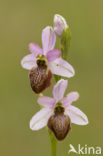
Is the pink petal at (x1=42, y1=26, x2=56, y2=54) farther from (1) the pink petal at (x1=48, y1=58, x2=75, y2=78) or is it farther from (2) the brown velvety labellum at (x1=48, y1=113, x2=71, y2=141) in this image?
(2) the brown velvety labellum at (x1=48, y1=113, x2=71, y2=141)

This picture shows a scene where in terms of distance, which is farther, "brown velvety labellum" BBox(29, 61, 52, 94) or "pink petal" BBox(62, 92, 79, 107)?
"pink petal" BBox(62, 92, 79, 107)

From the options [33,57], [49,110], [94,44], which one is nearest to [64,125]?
[49,110]

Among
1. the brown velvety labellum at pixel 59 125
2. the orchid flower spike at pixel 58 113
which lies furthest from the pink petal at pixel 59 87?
the brown velvety labellum at pixel 59 125

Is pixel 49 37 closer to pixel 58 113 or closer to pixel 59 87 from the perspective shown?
pixel 59 87

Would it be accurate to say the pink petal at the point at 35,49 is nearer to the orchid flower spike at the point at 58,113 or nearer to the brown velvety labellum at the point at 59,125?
the orchid flower spike at the point at 58,113

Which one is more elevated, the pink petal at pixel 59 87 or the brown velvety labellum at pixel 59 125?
the pink petal at pixel 59 87

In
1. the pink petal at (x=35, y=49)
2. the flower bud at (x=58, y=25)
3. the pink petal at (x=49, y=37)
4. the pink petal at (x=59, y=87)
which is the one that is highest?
the flower bud at (x=58, y=25)

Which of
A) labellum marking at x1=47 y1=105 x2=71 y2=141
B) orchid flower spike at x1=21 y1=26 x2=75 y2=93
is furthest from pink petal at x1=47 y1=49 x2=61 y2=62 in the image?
labellum marking at x1=47 y1=105 x2=71 y2=141

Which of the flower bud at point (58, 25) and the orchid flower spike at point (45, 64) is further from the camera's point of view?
the flower bud at point (58, 25)
